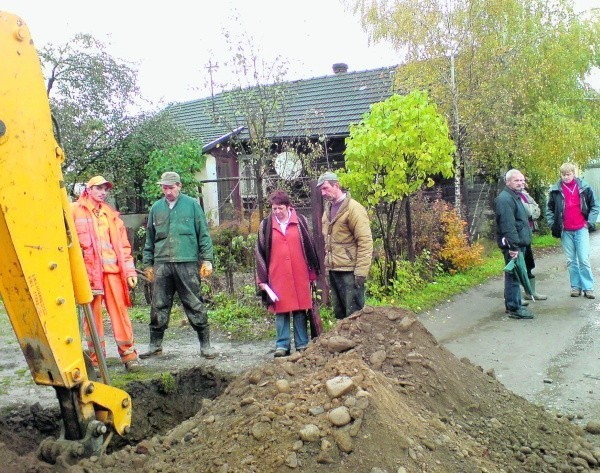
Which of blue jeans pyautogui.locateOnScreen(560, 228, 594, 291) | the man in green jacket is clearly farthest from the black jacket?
the man in green jacket

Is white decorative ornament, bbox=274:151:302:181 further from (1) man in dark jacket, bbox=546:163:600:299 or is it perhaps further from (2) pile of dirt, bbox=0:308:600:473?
(2) pile of dirt, bbox=0:308:600:473

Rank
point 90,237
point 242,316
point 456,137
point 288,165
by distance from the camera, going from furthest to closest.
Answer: point 456,137
point 288,165
point 242,316
point 90,237

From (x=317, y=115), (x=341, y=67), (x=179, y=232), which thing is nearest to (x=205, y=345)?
(x=179, y=232)

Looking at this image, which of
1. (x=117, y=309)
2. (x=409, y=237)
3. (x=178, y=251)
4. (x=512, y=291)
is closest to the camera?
(x=117, y=309)

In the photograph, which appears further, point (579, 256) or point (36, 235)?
point (579, 256)

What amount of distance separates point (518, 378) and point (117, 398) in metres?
3.75

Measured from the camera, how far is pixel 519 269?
8.31 metres

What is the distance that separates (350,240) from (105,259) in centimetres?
249

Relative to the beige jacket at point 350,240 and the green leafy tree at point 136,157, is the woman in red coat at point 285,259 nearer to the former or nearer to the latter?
the beige jacket at point 350,240

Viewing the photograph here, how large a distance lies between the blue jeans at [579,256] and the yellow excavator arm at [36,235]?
7417mm

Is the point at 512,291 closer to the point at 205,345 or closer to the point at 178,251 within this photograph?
the point at 205,345

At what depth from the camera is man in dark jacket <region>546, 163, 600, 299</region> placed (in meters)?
8.78

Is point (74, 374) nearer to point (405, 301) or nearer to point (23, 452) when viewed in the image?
point (23, 452)

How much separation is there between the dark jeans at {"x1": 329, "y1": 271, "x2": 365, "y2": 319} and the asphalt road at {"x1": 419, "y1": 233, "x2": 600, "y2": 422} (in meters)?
1.23
